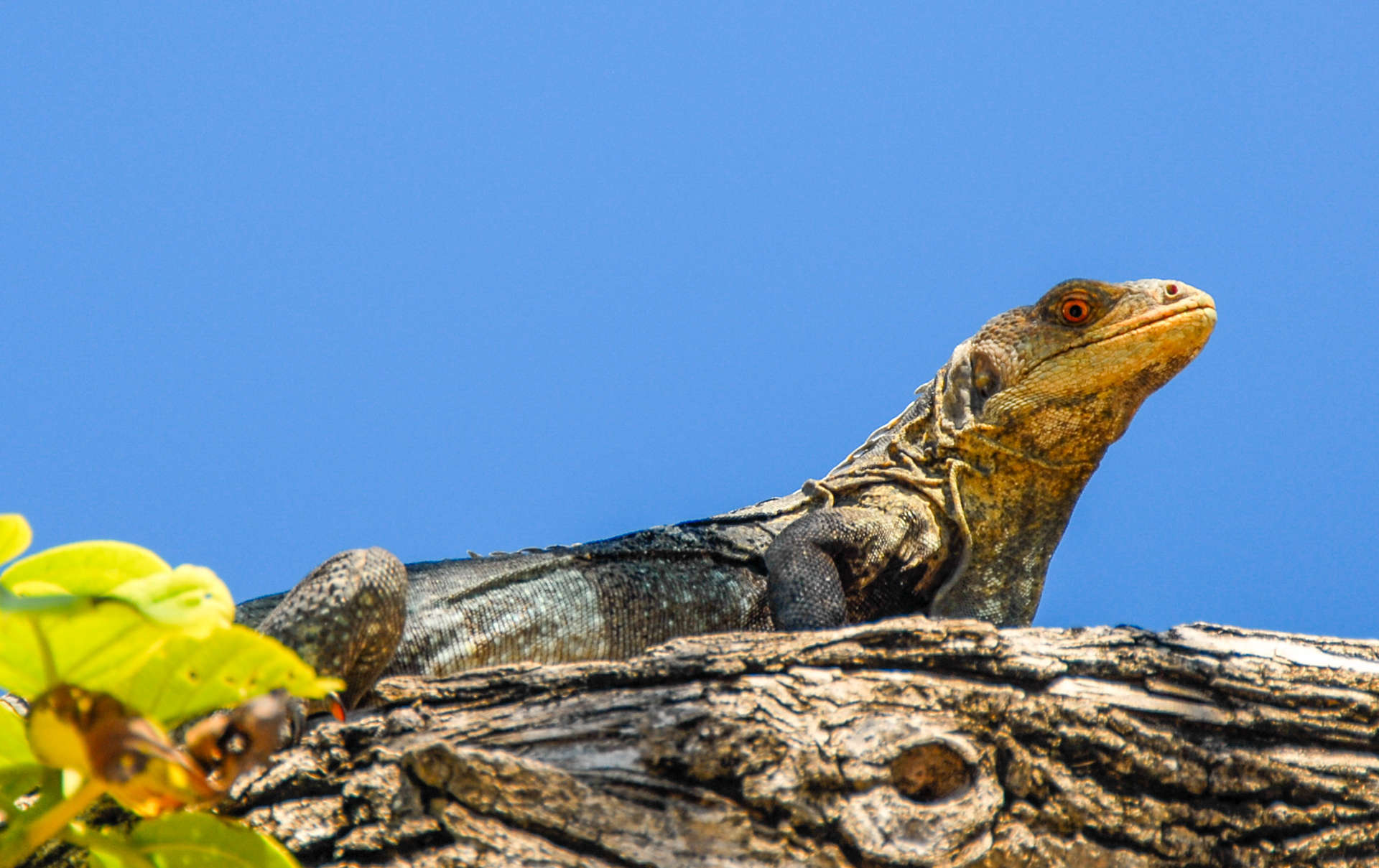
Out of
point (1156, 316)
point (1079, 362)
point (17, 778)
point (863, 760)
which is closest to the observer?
point (17, 778)

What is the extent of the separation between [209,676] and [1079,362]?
505 cm

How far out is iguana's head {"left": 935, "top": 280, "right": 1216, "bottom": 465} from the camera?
5680 mm

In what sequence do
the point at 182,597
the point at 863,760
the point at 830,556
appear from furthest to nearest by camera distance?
the point at 830,556 < the point at 863,760 < the point at 182,597

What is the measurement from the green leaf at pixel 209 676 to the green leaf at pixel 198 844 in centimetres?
23

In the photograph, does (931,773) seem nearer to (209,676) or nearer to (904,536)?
→ (209,676)

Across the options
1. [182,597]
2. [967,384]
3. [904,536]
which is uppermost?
[967,384]

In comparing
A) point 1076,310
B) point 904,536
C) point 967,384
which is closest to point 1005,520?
point 904,536

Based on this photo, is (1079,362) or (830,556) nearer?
(830,556)

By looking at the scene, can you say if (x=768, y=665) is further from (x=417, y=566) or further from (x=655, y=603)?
(x=417, y=566)

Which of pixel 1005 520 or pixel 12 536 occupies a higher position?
pixel 1005 520

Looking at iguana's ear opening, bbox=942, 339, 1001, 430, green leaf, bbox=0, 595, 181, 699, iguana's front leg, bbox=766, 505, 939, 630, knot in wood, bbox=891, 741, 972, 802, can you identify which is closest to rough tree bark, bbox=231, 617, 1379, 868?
knot in wood, bbox=891, 741, 972, 802

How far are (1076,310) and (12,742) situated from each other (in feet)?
17.5

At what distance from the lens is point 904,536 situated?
5.73 meters

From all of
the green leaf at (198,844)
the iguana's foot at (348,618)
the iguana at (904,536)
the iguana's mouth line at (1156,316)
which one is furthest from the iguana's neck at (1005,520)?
the green leaf at (198,844)
